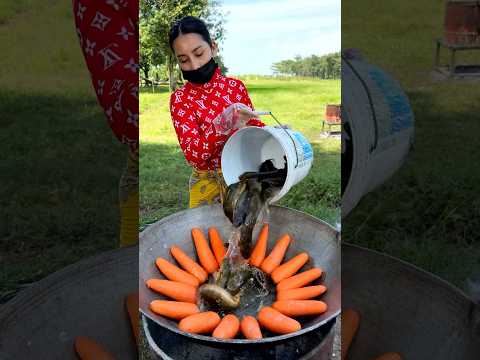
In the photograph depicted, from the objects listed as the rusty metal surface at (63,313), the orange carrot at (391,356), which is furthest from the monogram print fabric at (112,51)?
the orange carrot at (391,356)

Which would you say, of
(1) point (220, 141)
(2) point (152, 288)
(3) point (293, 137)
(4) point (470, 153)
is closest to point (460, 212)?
(4) point (470, 153)

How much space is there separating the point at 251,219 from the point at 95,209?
12.3 inches

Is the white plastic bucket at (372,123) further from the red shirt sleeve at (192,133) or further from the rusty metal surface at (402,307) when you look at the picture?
the red shirt sleeve at (192,133)

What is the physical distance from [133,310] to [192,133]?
0.39m

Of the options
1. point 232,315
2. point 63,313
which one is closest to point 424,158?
point 232,315

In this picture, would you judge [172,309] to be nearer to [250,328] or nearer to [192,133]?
[250,328]

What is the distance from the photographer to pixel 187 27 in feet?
3.35

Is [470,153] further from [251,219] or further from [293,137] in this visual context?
[251,219]

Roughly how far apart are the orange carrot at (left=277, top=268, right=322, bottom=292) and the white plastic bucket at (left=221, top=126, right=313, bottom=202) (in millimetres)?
172

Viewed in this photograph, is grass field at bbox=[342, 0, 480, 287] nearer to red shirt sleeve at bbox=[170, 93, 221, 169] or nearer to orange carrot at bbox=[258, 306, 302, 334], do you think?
orange carrot at bbox=[258, 306, 302, 334]

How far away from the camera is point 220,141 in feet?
3.67

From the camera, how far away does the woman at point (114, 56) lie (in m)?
0.94

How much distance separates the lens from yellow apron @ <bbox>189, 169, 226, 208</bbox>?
1171 mm

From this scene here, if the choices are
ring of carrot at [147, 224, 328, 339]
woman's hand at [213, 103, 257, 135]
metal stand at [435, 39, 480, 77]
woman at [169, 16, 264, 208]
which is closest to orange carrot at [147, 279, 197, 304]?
ring of carrot at [147, 224, 328, 339]
